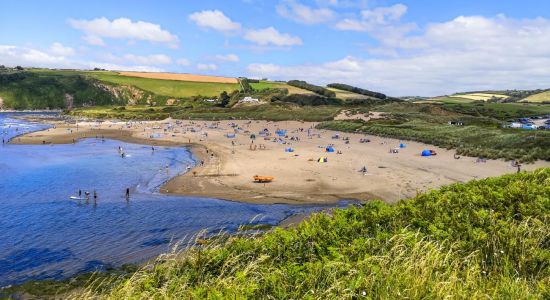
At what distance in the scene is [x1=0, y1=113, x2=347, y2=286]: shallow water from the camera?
23750mm

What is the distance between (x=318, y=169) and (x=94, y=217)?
88.1ft

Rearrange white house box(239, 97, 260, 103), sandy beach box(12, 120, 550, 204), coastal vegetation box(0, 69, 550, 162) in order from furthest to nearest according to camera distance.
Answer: white house box(239, 97, 260, 103)
coastal vegetation box(0, 69, 550, 162)
sandy beach box(12, 120, 550, 204)

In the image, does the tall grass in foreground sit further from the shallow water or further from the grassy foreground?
the shallow water

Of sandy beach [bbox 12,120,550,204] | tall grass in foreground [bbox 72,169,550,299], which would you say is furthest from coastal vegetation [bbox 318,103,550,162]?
tall grass in foreground [bbox 72,169,550,299]

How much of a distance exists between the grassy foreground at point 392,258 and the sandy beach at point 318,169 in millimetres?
24159

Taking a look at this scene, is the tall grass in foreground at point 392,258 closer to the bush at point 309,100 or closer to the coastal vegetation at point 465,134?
the coastal vegetation at point 465,134

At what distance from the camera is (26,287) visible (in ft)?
66.0

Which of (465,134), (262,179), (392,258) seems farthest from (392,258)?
(465,134)

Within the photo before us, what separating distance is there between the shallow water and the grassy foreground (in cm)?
716

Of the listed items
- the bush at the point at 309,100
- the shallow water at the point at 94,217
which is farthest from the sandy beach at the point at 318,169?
the bush at the point at 309,100

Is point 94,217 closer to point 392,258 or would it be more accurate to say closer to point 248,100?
point 392,258

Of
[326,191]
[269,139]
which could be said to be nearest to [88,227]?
[326,191]

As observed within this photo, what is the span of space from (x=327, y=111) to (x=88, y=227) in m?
109

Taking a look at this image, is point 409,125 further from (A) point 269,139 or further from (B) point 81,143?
(B) point 81,143
